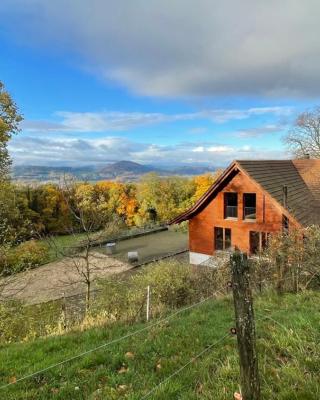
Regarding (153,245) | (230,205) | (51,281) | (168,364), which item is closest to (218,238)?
(230,205)

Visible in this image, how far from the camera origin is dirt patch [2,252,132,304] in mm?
19594

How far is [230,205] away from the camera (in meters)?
24.4

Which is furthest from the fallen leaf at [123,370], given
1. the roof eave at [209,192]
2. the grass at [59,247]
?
the roof eave at [209,192]

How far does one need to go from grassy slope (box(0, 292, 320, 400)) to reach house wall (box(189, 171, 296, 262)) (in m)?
14.8

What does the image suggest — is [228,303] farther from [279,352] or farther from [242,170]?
[242,170]

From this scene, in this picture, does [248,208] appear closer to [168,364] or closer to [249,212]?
[249,212]

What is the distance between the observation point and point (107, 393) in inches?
167

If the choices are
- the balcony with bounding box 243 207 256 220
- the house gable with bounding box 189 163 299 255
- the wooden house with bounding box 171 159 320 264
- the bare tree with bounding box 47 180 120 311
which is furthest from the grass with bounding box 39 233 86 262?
the balcony with bounding box 243 207 256 220

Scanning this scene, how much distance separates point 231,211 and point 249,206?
1.28 metres

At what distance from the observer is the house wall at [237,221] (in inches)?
867

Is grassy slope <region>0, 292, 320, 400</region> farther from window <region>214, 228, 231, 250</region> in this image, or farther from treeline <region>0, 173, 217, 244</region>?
treeline <region>0, 173, 217, 244</region>

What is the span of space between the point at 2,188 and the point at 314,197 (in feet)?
69.4

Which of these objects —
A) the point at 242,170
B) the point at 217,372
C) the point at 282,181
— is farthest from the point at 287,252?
the point at 282,181

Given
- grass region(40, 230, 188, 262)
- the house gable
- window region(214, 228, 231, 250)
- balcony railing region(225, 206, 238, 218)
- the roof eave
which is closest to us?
the house gable
